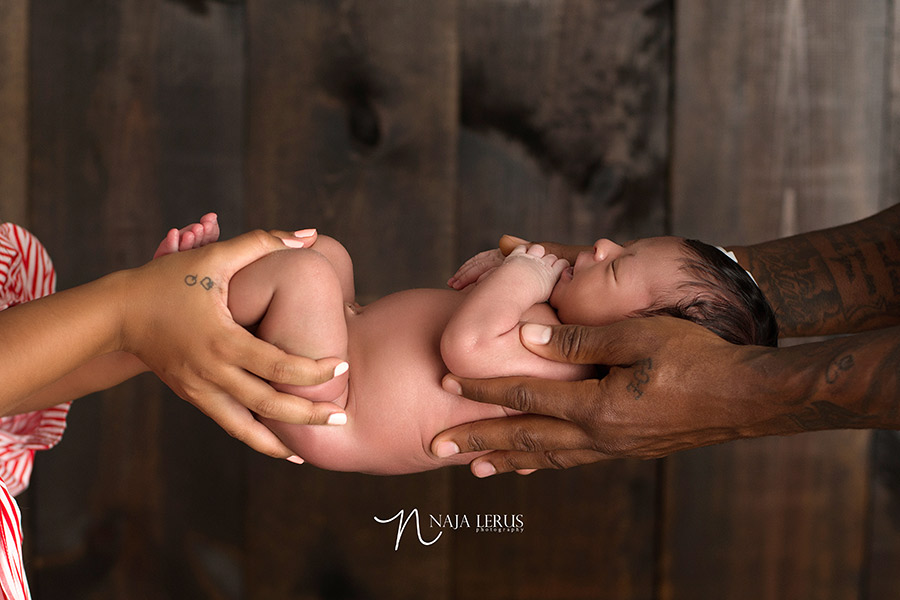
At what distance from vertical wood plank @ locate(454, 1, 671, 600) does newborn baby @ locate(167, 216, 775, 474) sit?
722 mm

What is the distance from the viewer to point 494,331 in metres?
1.10

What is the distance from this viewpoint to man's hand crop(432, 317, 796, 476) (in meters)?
0.98

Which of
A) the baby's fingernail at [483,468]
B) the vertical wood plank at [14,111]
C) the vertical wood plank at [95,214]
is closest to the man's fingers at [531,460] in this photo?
the baby's fingernail at [483,468]

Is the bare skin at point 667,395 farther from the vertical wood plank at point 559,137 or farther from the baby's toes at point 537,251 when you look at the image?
the vertical wood plank at point 559,137

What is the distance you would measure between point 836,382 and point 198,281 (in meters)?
0.87

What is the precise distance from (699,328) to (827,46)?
1278 millimetres

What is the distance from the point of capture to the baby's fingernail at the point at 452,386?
44.2 inches

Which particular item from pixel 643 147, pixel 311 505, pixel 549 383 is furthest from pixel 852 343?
pixel 311 505

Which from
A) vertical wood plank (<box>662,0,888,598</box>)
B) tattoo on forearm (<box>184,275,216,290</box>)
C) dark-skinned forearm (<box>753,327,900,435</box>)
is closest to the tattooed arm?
dark-skinned forearm (<box>753,327,900,435</box>)

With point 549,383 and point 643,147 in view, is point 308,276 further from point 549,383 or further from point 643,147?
point 643,147

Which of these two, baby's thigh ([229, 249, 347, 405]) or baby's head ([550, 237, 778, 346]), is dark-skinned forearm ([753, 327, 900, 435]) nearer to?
baby's head ([550, 237, 778, 346])

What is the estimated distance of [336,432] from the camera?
3.80ft

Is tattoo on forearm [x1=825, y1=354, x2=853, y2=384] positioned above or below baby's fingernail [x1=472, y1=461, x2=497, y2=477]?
above

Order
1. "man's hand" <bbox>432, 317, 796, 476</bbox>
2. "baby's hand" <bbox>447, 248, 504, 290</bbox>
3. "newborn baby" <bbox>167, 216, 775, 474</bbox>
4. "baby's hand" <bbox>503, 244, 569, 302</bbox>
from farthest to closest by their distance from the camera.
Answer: "baby's hand" <bbox>447, 248, 504, 290</bbox>
"baby's hand" <bbox>503, 244, 569, 302</bbox>
"newborn baby" <bbox>167, 216, 775, 474</bbox>
"man's hand" <bbox>432, 317, 796, 476</bbox>
